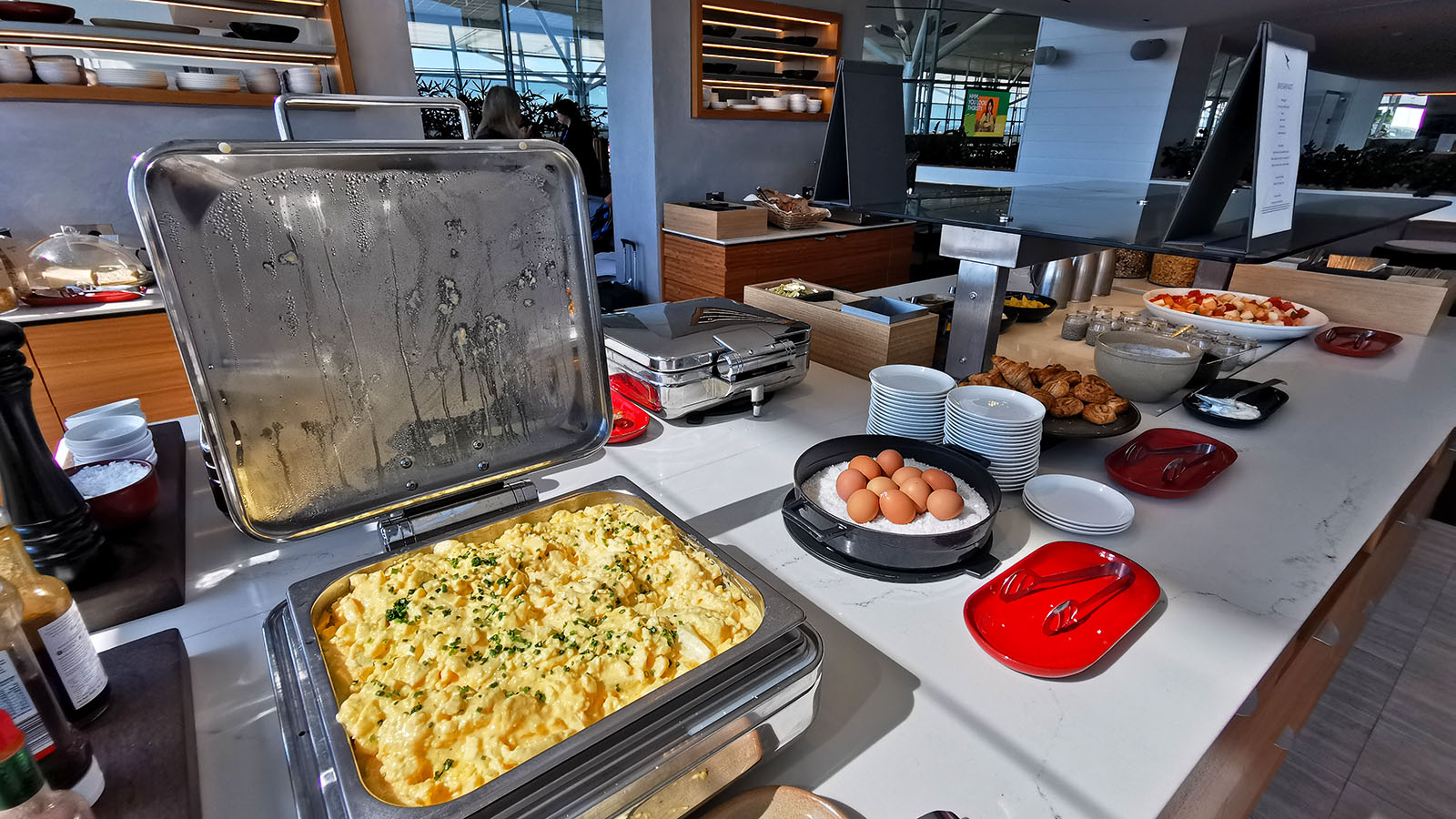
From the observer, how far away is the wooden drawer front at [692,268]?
154 inches

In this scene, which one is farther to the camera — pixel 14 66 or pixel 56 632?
pixel 14 66

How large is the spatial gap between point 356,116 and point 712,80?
2294 mm

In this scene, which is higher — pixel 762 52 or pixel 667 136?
pixel 762 52

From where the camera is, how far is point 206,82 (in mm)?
2799

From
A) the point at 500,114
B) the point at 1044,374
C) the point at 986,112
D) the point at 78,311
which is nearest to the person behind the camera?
the point at 1044,374

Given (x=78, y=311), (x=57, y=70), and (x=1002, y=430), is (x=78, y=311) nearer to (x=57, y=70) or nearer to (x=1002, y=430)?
(x=57, y=70)

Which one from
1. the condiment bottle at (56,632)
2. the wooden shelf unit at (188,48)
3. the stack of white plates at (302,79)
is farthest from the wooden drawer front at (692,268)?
the condiment bottle at (56,632)

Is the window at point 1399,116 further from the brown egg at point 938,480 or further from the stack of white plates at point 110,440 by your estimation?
the stack of white plates at point 110,440

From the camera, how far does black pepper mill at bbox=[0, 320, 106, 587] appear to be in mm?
749

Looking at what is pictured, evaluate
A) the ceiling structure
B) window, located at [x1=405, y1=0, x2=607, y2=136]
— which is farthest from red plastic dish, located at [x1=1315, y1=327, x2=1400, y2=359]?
window, located at [x1=405, y1=0, x2=607, y2=136]

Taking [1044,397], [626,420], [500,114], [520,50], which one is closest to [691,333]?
[626,420]

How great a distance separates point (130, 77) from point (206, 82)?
0.81 feet

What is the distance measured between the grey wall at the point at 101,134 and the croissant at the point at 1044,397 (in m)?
3.02

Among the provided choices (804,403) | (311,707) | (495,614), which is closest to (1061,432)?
(804,403)
